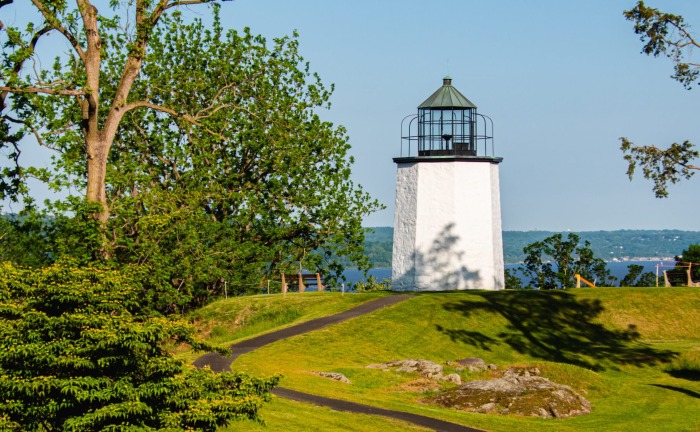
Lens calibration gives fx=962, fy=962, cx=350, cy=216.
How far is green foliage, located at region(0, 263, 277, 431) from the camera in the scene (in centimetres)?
1609

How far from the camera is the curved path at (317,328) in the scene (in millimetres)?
24719

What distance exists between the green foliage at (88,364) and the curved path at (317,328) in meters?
8.04

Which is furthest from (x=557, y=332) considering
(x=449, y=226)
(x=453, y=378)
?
(x=453, y=378)

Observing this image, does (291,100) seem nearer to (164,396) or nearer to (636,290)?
(636,290)

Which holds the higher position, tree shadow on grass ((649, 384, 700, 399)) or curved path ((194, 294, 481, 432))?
curved path ((194, 294, 481, 432))

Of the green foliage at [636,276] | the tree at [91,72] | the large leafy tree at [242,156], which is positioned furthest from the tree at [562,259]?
the tree at [91,72]

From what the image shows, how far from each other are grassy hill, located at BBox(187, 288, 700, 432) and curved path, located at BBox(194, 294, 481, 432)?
25.7 inches

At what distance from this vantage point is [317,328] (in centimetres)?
3906

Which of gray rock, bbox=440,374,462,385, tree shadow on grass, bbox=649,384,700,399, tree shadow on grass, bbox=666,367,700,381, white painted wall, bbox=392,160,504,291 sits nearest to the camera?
tree shadow on grass, bbox=649,384,700,399

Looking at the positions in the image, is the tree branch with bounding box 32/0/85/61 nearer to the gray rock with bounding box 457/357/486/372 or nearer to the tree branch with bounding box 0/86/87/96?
the tree branch with bounding box 0/86/87/96

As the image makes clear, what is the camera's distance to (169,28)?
5062 cm

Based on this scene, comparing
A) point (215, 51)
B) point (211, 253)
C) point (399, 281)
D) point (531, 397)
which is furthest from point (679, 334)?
point (215, 51)

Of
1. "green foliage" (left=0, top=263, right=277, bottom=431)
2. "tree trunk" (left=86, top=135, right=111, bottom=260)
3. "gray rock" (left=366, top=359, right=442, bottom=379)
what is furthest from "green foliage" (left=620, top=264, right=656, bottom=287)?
"green foliage" (left=0, top=263, right=277, bottom=431)

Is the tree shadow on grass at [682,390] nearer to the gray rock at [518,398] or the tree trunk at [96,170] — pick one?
the gray rock at [518,398]
